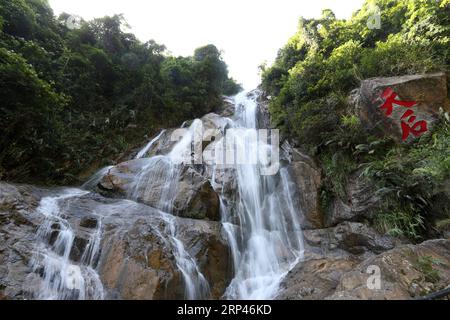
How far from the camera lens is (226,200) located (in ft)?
26.1

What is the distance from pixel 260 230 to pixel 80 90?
31.0ft

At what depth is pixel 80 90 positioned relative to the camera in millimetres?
10922

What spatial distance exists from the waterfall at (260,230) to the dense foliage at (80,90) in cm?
527

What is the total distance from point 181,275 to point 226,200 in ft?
11.0

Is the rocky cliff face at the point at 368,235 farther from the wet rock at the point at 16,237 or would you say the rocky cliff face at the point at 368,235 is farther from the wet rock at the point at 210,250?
the wet rock at the point at 16,237

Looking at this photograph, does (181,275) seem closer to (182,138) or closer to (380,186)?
(380,186)

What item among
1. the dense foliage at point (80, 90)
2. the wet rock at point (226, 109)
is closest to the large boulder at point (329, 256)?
the dense foliage at point (80, 90)

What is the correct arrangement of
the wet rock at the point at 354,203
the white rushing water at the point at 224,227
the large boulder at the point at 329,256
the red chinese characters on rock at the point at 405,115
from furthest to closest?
1. the red chinese characters on rock at the point at 405,115
2. the wet rock at the point at 354,203
3. the large boulder at the point at 329,256
4. the white rushing water at the point at 224,227

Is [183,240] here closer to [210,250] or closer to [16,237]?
[210,250]

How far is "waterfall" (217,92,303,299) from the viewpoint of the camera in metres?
5.81

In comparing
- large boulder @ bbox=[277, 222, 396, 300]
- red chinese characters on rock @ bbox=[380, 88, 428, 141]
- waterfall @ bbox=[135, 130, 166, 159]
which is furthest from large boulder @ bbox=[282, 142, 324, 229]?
waterfall @ bbox=[135, 130, 166, 159]

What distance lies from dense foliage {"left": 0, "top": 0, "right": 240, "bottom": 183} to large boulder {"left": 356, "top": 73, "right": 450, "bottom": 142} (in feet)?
30.1

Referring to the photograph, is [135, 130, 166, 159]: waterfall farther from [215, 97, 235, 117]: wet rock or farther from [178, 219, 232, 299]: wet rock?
[178, 219, 232, 299]: wet rock

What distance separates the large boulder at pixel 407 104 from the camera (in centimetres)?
680
